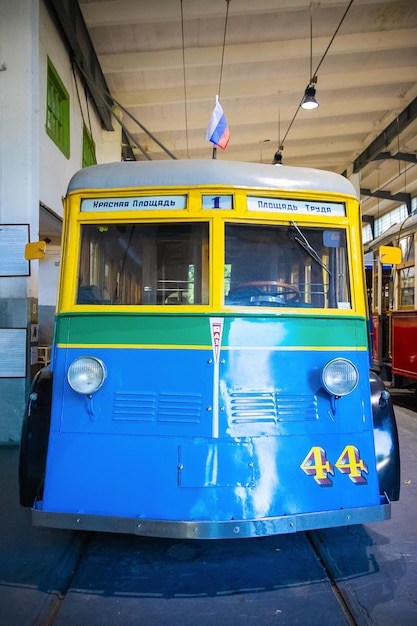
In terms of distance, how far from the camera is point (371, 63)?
898 centimetres

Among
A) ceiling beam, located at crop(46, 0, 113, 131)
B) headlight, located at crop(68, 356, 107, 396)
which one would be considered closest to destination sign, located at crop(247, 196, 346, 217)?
headlight, located at crop(68, 356, 107, 396)

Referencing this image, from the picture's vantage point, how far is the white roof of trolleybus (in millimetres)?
2871

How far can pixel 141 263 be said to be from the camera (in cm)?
300

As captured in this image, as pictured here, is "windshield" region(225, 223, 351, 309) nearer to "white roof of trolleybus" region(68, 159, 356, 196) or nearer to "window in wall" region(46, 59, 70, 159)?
"white roof of trolleybus" region(68, 159, 356, 196)

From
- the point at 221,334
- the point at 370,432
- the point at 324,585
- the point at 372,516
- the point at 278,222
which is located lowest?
the point at 324,585

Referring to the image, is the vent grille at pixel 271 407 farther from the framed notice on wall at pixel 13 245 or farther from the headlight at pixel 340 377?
the framed notice on wall at pixel 13 245

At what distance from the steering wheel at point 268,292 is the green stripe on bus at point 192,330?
17cm

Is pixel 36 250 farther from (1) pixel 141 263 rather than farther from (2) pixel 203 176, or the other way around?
(2) pixel 203 176

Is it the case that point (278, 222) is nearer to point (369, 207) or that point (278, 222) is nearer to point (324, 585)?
point (324, 585)

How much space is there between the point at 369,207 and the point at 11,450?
17.5m

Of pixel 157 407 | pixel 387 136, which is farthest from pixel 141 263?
pixel 387 136

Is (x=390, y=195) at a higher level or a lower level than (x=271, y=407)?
higher

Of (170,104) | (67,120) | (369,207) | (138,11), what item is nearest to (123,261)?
(67,120)

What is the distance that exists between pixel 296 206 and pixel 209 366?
117cm
